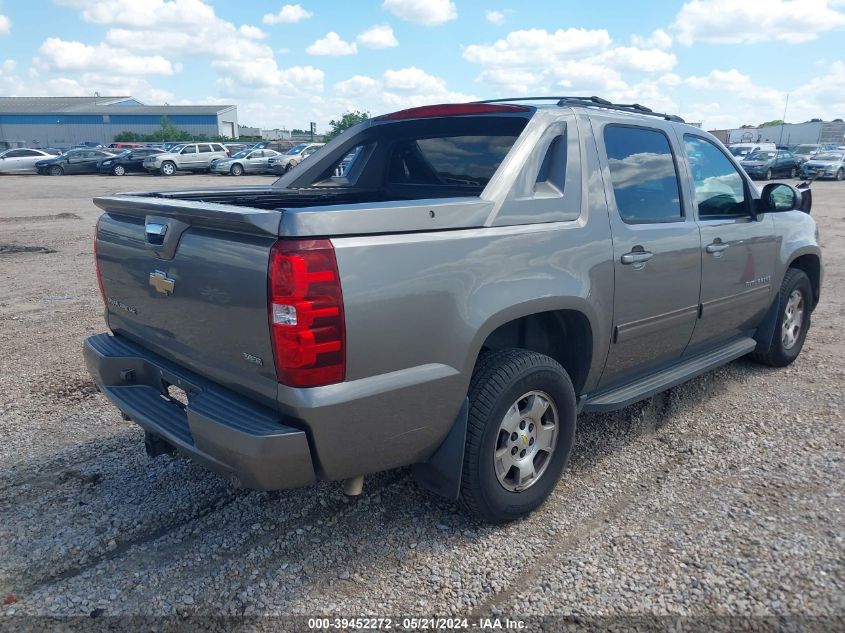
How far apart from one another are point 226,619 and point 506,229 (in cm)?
191

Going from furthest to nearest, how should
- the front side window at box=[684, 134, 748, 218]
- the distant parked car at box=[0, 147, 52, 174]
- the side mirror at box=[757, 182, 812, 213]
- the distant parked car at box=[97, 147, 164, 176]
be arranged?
the distant parked car at box=[97, 147, 164, 176] → the distant parked car at box=[0, 147, 52, 174] → the side mirror at box=[757, 182, 812, 213] → the front side window at box=[684, 134, 748, 218]

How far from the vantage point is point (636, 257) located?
11.3 feet

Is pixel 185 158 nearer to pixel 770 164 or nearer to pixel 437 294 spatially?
pixel 770 164

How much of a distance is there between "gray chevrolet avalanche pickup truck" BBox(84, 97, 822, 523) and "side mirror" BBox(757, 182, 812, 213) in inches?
1.5

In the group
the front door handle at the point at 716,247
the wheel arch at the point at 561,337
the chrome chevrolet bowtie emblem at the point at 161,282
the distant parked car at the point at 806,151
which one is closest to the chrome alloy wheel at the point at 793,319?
the front door handle at the point at 716,247

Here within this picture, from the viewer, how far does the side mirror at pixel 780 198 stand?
456cm

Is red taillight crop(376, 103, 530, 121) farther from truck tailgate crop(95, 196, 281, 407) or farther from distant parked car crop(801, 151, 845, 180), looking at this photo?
distant parked car crop(801, 151, 845, 180)

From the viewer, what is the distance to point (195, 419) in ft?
8.47

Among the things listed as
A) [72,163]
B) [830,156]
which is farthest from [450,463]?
[830,156]

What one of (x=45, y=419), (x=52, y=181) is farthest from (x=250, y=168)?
(x=45, y=419)

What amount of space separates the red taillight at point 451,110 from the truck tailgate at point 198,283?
5.19 feet

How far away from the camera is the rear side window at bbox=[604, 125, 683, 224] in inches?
139

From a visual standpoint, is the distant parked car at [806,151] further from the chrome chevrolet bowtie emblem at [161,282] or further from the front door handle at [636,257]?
the chrome chevrolet bowtie emblem at [161,282]

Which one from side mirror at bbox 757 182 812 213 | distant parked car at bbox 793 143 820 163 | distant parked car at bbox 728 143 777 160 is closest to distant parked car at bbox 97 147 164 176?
distant parked car at bbox 728 143 777 160
